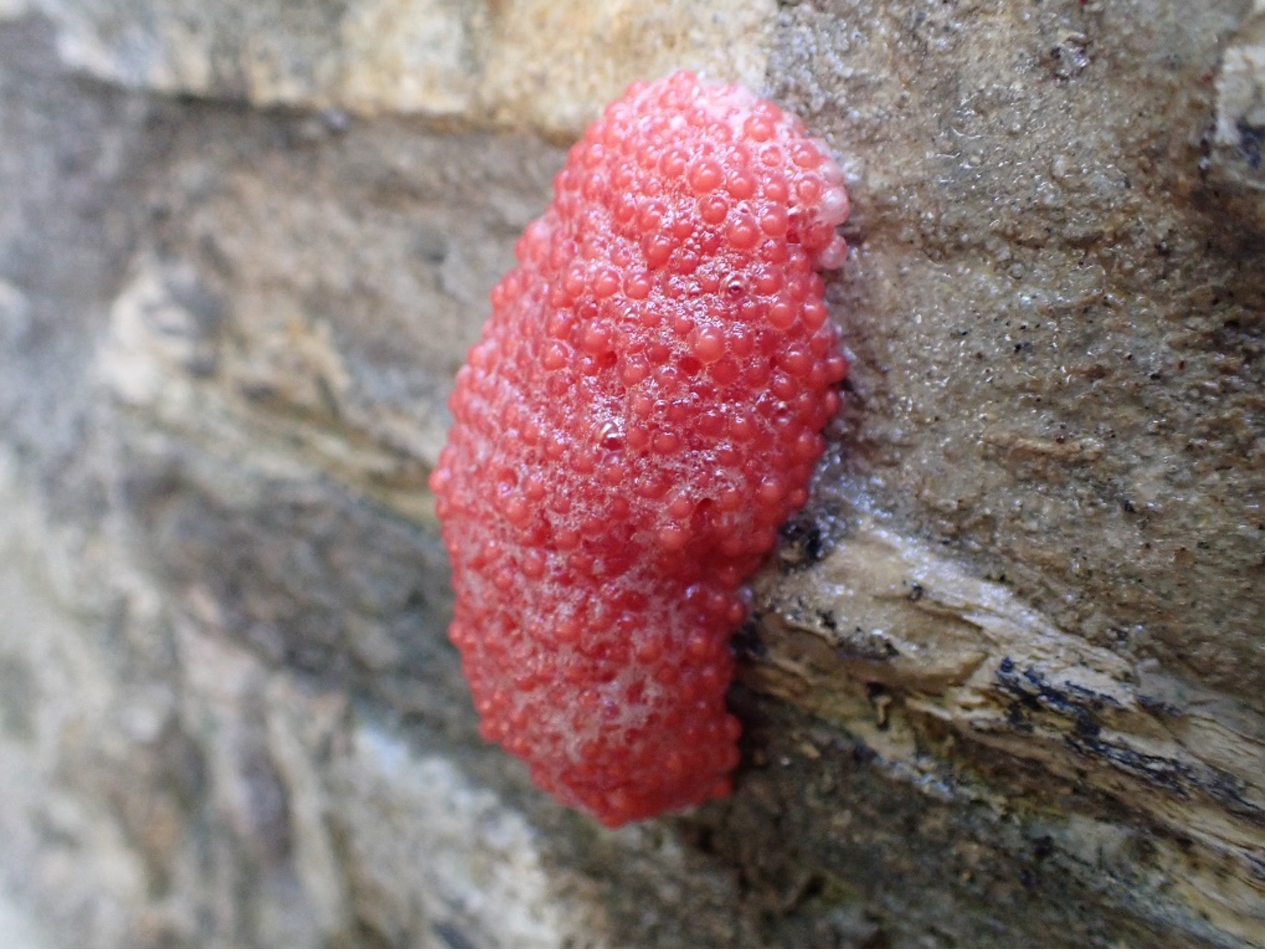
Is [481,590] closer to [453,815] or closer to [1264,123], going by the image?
[453,815]

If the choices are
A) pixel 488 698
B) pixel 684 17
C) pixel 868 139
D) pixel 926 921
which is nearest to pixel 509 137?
pixel 684 17

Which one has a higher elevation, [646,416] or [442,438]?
[646,416]

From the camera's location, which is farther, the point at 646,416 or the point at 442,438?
the point at 442,438
